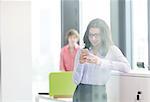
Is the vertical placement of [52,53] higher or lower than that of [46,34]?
lower

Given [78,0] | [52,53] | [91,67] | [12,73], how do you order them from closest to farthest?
[91,67] < [12,73] < [78,0] < [52,53]

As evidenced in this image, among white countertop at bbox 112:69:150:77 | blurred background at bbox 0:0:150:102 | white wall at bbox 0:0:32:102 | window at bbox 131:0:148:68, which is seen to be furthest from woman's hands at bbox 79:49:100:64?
white wall at bbox 0:0:32:102

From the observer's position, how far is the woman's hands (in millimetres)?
1884

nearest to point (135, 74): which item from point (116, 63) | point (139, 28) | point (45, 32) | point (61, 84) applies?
point (116, 63)

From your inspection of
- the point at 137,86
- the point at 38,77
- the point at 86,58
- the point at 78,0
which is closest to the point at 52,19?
the point at 78,0

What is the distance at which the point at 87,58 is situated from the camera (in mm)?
1910

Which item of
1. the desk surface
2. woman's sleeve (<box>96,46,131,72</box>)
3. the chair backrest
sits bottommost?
the chair backrest

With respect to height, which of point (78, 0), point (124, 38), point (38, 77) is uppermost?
point (78, 0)

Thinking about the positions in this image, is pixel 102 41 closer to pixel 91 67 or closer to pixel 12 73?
pixel 91 67

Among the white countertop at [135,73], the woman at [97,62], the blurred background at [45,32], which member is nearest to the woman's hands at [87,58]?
the woman at [97,62]

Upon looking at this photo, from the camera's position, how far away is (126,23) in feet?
9.50

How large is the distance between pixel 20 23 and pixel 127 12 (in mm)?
1147

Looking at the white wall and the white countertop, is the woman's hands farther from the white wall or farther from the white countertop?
the white wall

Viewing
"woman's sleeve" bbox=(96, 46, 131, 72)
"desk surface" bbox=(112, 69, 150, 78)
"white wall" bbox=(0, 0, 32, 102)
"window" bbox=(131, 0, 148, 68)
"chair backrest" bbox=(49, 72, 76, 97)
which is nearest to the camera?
"desk surface" bbox=(112, 69, 150, 78)
